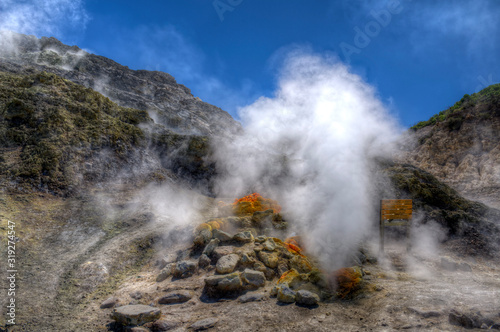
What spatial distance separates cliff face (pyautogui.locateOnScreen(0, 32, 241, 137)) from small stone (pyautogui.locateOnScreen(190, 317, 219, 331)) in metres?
16.9

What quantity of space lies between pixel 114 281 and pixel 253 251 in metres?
3.29

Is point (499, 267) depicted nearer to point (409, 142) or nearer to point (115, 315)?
point (115, 315)

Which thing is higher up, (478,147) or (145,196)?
(478,147)

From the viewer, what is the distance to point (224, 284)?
16.5 feet

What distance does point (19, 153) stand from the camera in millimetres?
10438

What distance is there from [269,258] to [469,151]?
Answer: 1944cm

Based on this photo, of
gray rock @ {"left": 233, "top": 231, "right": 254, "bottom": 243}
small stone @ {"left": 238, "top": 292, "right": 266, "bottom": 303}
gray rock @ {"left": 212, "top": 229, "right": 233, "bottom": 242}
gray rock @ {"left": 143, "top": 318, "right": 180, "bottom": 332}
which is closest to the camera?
gray rock @ {"left": 143, "top": 318, "right": 180, "bottom": 332}

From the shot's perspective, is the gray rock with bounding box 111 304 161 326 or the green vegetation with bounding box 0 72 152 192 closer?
the gray rock with bounding box 111 304 161 326

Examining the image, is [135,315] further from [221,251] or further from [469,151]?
[469,151]

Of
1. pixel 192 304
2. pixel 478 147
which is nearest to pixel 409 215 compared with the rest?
pixel 192 304

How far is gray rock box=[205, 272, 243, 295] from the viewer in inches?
198

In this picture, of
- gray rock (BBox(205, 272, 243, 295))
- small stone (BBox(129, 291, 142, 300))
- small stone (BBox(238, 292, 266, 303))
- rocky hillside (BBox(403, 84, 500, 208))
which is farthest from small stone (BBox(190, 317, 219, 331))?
rocky hillside (BBox(403, 84, 500, 208))

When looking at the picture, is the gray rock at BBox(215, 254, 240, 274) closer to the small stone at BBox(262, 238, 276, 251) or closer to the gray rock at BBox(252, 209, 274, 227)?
the small stone at BBox(262, 238, 276, 251)

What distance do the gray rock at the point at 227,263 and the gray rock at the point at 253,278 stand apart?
1.41ft
